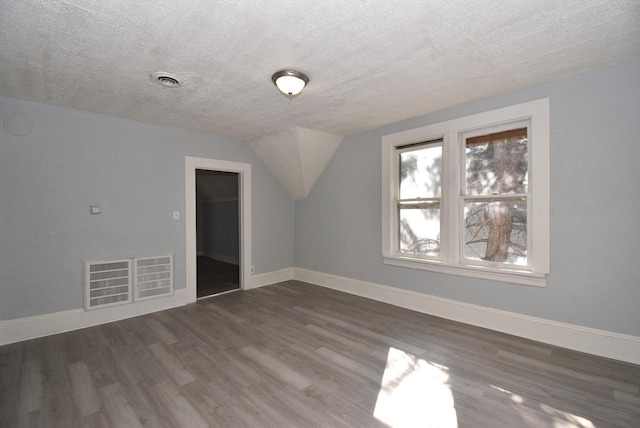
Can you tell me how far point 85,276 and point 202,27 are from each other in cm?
305

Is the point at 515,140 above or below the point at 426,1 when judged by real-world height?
below

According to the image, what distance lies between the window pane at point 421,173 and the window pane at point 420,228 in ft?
0.47

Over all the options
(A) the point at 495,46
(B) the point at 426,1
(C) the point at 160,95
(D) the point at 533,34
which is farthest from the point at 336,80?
(C) the point at 160,95

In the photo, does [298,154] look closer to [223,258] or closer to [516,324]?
[516,324]

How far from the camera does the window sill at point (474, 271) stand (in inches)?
108

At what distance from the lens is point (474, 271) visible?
311 centimetres

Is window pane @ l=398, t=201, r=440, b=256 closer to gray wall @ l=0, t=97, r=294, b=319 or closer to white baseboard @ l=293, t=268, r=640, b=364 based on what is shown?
white baseboard @ l=293, t=268, r=640, b=364

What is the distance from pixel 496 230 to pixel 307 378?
2.46 m

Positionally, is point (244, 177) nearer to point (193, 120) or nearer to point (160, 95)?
point (193, 120)

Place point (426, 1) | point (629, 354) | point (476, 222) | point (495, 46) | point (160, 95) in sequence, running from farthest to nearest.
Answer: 1. point (476, 222)
2. point (160, 95)
3. point (629, 354)
4. point (495, 46)
5. point (426, 1)

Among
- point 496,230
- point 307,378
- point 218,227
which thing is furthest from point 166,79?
point 218,227

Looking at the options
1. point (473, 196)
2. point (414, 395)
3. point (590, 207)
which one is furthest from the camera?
point (473, 196)

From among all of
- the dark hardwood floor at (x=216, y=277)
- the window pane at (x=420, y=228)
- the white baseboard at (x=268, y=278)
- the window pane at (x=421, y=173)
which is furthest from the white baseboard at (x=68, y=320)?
the window pane at (x=421, y=173)

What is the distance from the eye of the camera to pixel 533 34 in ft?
6.24
